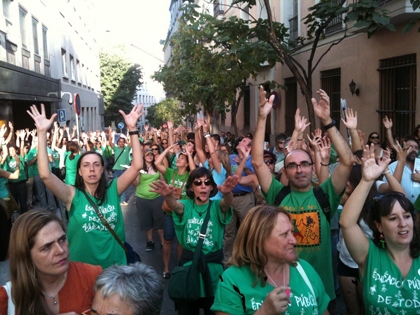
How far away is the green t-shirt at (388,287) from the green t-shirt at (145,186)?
5.10 meters

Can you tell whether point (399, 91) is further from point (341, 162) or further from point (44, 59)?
point (44, 59)

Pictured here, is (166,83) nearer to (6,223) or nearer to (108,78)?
(6,223)

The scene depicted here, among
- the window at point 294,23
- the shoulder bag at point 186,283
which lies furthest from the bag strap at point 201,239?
the window at point 294,23

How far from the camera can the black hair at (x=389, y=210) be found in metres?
3.02

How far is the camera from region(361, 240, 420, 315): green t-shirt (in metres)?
2.86

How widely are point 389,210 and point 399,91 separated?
899 cm

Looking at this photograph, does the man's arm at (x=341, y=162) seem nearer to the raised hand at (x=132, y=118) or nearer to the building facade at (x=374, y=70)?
the raised hand at (x=132, y=118)

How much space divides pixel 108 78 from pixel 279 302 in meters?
55.8

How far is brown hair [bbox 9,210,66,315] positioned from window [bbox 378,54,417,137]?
371 inches

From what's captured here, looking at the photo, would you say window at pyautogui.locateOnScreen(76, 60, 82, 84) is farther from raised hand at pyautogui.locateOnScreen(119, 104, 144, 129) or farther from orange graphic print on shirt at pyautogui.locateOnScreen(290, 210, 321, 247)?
orange graphic print on shirt at pyautogui.locateOnScreen(290, 210, 321, 247)

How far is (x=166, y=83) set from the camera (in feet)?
78.6

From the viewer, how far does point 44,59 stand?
A: 72.4 ft

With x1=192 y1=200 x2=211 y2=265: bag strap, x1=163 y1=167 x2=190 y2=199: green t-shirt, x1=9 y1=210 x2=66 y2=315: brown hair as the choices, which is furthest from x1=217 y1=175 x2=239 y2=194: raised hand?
x1=163 y1=167 x2=190 y2=199: green t-shirt

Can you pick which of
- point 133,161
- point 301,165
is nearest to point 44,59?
point 133,161
